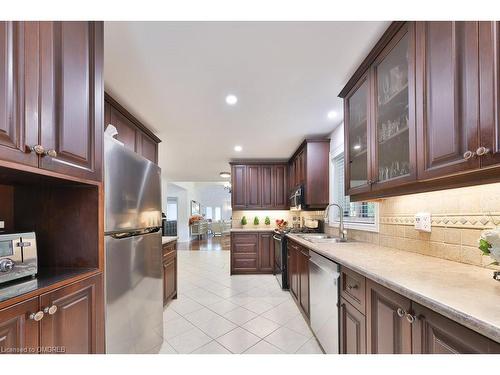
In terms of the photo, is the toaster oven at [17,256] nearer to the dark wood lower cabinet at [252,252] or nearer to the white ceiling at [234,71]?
the white ceiling at [234,71]

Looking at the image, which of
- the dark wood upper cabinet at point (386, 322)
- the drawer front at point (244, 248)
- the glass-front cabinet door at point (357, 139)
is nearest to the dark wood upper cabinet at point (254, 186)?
the drawer front at point (244, 248)

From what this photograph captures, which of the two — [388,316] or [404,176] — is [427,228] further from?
[388,316]

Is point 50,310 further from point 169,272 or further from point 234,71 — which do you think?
point 169,272

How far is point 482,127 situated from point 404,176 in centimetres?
47

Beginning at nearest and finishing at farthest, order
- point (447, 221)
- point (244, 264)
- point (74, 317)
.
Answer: point (74, 317) < point (447, 221) < point (244, 264)

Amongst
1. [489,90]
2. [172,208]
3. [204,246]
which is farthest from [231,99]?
[172,208]

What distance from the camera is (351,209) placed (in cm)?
281

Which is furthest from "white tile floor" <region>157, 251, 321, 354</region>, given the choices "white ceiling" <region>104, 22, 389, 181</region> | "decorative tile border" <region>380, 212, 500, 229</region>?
"white ceiling" <region>104, 22, 389, 181</region>

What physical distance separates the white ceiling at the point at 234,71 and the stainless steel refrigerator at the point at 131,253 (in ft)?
2.30

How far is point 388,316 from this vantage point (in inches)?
43.0

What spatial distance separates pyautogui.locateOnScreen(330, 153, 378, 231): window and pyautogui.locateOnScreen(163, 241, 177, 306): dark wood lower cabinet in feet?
7.56

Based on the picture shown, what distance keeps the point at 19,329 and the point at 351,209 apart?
2917mm

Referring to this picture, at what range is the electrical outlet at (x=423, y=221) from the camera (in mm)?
1537

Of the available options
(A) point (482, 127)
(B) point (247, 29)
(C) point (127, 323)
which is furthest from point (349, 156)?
(C) point (127, 323)
